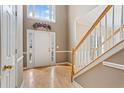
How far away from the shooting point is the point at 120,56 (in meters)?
1.77

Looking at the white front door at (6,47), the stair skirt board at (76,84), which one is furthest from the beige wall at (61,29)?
the white front door at (6,47)

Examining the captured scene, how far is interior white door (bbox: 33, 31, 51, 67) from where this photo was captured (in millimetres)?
6468

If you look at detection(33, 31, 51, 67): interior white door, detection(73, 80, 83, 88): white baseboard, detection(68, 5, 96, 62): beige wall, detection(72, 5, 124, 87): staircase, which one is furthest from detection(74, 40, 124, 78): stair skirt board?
detection(33, 31, 51, 67): interior white door

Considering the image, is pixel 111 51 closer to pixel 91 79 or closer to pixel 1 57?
pixel 91 79

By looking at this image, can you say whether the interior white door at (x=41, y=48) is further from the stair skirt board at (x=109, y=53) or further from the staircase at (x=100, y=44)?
the stair skirt board at (x=109, y=53)

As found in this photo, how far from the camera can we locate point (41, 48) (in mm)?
6680

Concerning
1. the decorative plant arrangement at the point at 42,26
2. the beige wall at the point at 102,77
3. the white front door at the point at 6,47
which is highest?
the decorative plant arrangement at the point at 42,26

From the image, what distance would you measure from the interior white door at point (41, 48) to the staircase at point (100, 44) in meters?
2.88

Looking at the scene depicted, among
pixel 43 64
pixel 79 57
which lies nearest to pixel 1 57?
pixel 79 57

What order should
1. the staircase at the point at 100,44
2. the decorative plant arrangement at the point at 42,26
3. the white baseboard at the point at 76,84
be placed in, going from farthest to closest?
1. the decorative plant arrangement at the point at 42,26
2. the white baseboard at the point at 76,84
3. the staircase at the point at 100,44

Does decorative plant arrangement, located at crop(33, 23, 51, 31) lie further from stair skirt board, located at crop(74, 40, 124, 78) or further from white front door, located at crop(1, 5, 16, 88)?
white front door, located at crop(1, 5, 16, 88)

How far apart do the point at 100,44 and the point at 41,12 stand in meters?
4.90

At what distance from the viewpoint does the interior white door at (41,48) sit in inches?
255

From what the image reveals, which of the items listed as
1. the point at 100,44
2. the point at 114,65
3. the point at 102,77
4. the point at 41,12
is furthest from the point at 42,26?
the point at 114,65
